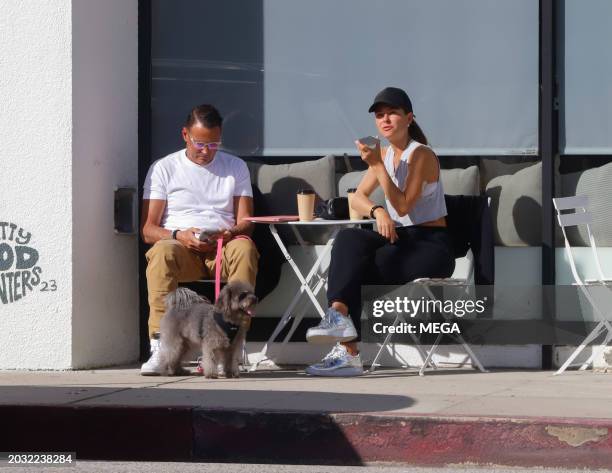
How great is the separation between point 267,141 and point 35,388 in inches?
94.4

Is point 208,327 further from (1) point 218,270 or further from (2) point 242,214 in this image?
(2) point 242,214

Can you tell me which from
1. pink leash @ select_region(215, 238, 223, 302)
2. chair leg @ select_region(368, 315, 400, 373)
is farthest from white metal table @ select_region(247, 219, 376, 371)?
chair leg @ select_region(368, 315, 400, 373)

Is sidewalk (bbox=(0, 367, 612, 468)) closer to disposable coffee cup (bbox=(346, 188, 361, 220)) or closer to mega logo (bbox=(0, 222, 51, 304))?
mega logo (bbox=(0, 222, 51, 304))

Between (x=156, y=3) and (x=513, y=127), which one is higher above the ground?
(x=156, y=3)

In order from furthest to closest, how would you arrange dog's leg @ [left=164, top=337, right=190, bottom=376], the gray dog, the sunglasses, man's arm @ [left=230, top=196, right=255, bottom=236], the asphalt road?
the sunglasses < man's arm @ [left=230, top=196, right=255, bottom=236] < dog's leg @ [left=164, top=337, right=190, bottom=376] < the gray dog < the asphalt road

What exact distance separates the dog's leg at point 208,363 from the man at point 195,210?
1.22ft

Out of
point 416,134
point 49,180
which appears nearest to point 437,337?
point 416,134

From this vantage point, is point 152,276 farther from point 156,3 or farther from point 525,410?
point 525,410

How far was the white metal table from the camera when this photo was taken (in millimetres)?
7996

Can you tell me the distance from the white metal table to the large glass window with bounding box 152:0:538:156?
0.59 meters

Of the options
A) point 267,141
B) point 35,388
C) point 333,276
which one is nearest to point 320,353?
point 333,276

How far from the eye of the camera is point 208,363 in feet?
24.8

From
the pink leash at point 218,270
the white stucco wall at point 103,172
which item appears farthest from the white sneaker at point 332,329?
the white stucco wall at point 103,172

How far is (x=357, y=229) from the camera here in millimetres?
7715
